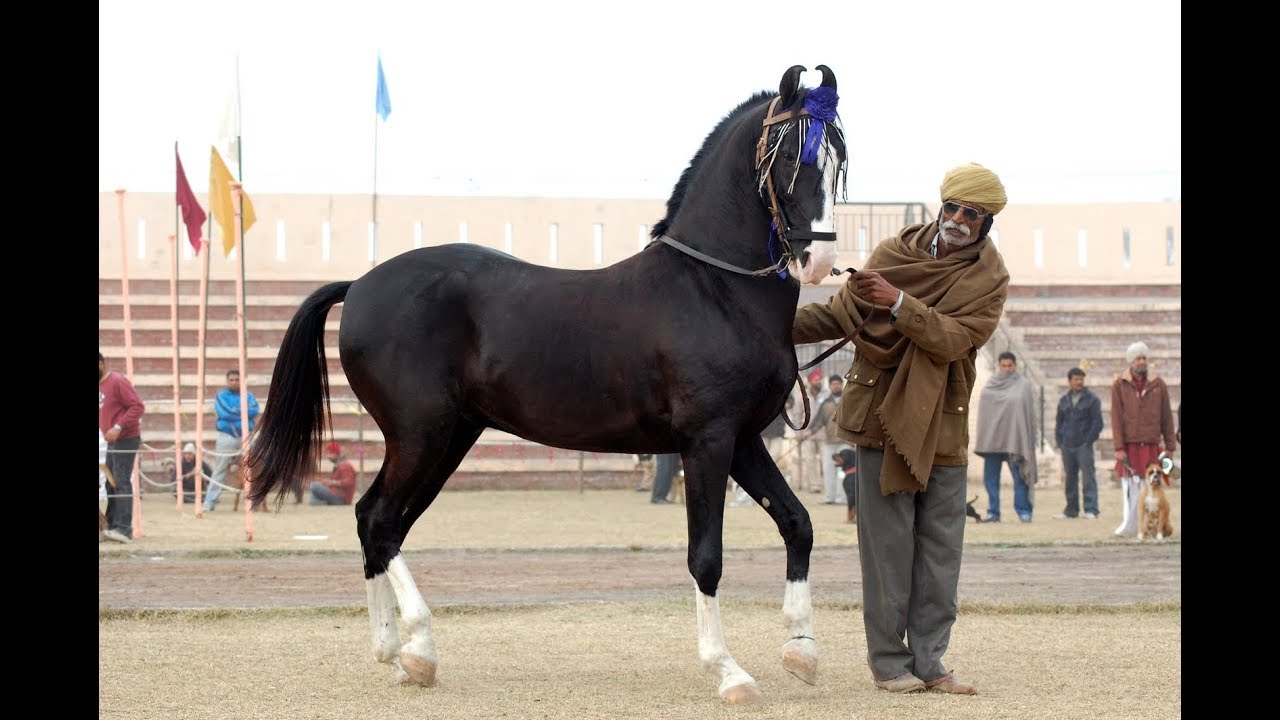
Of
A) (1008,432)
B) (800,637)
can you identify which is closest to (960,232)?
(800,637)

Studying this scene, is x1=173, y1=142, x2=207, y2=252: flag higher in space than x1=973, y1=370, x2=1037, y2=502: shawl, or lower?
higher

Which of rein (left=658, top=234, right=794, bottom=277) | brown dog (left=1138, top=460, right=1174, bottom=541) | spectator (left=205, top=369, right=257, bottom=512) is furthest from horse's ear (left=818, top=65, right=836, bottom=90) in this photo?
spectator (left=205, top=369, right=257, bottom=512)

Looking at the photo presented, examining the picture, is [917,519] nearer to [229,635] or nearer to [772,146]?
[772,146]

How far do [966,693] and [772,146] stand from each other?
2406mm

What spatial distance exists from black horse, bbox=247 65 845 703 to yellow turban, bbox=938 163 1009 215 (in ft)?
2.14

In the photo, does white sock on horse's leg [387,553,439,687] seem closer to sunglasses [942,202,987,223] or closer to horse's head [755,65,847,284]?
horse's head [755,65,847,284]

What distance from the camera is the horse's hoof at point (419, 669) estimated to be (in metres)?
6.32

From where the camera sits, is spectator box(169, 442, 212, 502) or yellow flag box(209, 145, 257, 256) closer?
yellow flag box(209, 145, 257, 256)

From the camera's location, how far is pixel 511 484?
78.2 ft

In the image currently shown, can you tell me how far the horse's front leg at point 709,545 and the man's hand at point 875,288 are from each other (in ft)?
3.00

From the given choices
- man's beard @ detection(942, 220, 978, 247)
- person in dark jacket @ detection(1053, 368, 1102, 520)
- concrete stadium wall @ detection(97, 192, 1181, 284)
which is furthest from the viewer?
concrete stadium wall @ detection(97, 192, 1181, 284)

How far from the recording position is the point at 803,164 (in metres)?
5.94

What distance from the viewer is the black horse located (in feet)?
19.7

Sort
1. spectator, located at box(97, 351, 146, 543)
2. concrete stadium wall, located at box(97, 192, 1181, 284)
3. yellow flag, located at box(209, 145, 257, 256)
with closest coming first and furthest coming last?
spectator, located at box(97, 351, 146, 543), yellow flag, located at box(209, 145, 257, 256), concrete stadium wall, located at box(97, 192, 1181, 284)
